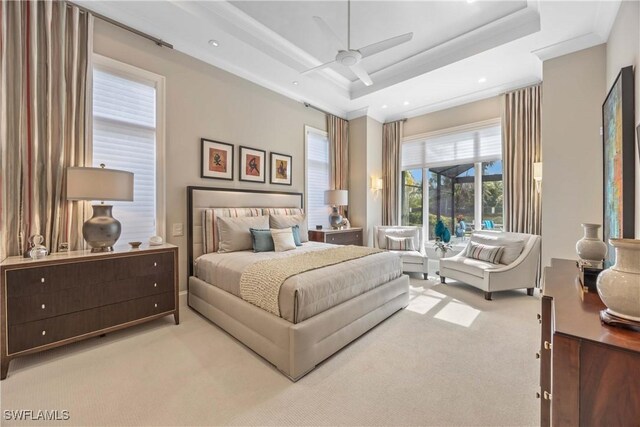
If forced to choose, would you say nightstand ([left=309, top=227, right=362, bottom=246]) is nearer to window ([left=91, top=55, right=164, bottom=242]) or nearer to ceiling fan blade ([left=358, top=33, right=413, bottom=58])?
window ([left=91, top=55, right=164, bottom=242])

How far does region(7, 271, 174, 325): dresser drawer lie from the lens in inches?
78.8

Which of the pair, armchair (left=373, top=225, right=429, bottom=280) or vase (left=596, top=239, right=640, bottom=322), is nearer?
vase (left=596, top=239, right=640, bottom=322)

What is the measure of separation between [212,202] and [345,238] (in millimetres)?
2567

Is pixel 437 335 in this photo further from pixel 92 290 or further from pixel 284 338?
pixel 92 290

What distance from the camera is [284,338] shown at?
1.96 metres

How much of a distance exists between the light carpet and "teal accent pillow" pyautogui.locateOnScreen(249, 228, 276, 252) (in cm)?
108

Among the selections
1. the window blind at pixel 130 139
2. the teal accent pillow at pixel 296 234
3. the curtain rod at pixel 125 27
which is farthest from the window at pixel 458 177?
the window blind at pixel 130 139

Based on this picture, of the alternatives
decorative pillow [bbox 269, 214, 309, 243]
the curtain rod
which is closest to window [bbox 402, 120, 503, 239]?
decorative pillow [bbox 269, 214, 309, 243]

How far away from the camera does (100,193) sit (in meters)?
2.38

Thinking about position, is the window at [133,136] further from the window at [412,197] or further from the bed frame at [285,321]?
the window at [412,197]

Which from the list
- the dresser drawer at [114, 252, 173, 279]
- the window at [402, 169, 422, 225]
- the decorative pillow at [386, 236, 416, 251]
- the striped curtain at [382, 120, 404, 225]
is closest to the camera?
the dresser drawer at [114, 252, 173, 279]

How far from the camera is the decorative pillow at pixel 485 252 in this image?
12.8 ft

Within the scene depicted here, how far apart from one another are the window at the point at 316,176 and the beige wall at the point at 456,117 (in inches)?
74.2

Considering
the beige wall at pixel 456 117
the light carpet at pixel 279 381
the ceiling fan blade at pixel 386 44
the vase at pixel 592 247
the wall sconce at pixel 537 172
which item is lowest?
the light carpet at pixel 279 381
